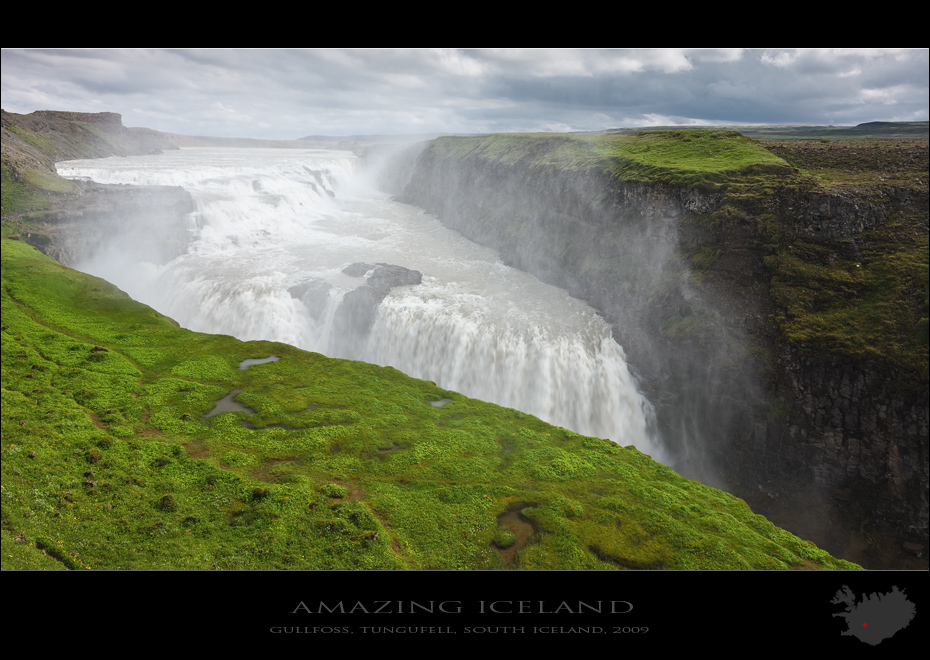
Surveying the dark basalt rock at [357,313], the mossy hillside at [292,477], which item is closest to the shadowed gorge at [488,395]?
the mossy hillside at [292,477]

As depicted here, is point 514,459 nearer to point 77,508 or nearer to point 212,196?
point 77,508

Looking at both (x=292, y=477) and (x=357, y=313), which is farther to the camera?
(x=357, y=313)

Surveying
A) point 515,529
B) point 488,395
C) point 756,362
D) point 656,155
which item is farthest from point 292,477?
point 656,155

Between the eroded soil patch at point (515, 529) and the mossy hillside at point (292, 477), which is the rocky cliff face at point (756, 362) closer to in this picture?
the mossy hillside at point (292, 477)

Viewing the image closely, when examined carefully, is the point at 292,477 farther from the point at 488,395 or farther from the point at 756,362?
the point at 756,362

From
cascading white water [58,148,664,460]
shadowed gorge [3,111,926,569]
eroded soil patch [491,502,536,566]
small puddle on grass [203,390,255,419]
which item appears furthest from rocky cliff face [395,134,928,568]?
small puddle on grass [203,390,255,419]
